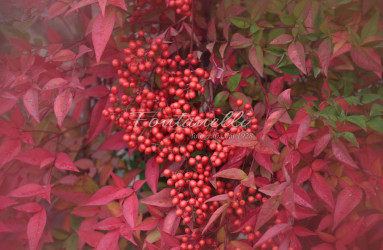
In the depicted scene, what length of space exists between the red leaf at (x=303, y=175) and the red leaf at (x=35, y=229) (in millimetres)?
472

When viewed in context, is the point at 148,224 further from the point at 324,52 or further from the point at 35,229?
the point at 324,52

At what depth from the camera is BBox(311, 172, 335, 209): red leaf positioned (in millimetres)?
520

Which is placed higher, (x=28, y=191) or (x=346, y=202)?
(x=28, y=191)

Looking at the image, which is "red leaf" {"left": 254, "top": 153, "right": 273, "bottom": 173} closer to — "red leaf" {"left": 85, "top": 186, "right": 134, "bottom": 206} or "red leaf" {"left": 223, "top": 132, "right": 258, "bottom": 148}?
"red leaf" {"left": 223, "top": 132, "right": 258, "bottom": 148}

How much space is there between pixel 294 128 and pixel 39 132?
1.78 ft

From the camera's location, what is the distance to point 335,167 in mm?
588

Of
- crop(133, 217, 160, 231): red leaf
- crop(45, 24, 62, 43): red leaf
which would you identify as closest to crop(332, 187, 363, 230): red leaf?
crop(133, 217, 160, 231): red leaf

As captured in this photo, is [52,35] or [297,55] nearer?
[297,55]

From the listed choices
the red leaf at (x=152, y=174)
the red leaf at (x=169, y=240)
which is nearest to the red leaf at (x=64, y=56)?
the red leaf at (x=152, y=174)

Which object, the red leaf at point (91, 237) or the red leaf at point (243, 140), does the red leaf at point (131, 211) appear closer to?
the red leaf at point (91, 237)

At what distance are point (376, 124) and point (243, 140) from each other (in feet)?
0.77

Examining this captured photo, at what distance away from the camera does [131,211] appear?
21.1 inches

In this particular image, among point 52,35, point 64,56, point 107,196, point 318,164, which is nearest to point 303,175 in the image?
point 318,164

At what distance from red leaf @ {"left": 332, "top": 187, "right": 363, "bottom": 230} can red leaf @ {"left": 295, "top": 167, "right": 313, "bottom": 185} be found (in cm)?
6
